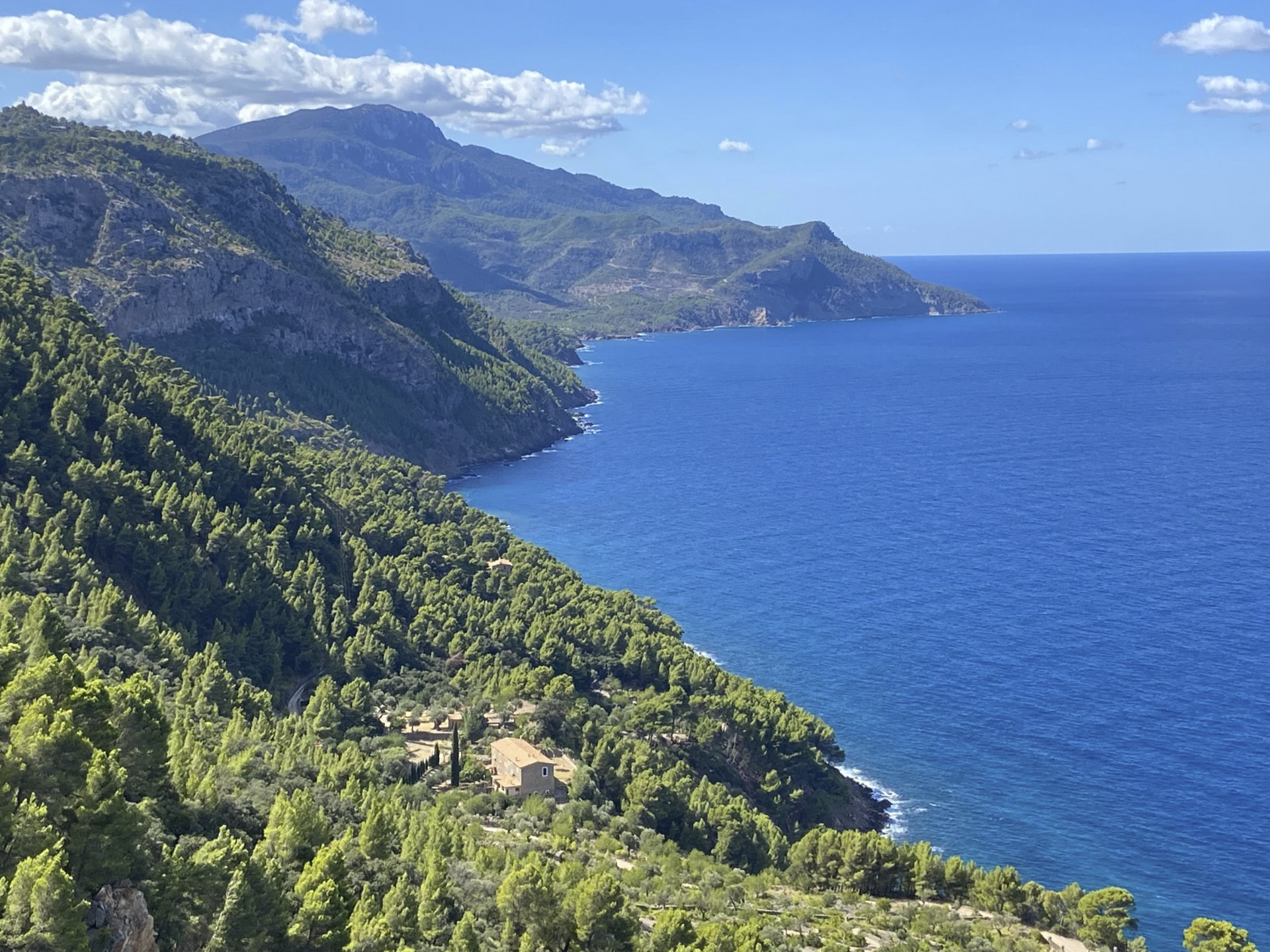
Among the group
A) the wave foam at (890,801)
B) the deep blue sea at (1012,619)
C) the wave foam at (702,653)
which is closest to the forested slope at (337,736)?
the wave foam at (890,801)

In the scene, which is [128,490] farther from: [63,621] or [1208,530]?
[1208,530]

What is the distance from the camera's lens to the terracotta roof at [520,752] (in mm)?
68500

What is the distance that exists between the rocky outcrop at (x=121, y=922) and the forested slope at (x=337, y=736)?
0.46 feet

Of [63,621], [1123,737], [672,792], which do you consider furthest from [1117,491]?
[63,621]

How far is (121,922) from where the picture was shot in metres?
34.6

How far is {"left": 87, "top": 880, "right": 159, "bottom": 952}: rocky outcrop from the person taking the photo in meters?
33.8

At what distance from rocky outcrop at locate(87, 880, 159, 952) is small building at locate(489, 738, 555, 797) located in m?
32.4

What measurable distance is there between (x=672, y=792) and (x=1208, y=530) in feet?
317

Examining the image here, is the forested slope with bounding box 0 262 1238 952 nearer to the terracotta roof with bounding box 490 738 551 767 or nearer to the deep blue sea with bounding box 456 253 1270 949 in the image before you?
the terracotta roof with bounding box 490 738 551 767

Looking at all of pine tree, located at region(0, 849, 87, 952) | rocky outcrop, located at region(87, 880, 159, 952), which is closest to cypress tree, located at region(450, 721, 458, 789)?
rocky outcrop, located at region(87, 880, 159, 952)

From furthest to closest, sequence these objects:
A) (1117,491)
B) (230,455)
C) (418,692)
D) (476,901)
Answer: (1117,491)
(230,455)
(418,692)
(476,901)

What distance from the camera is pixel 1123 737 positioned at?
295 ft

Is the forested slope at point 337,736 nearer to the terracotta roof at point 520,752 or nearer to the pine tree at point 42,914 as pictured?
the pine tree at point 42,914

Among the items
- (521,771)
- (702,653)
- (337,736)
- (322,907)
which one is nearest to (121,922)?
(322,907)
